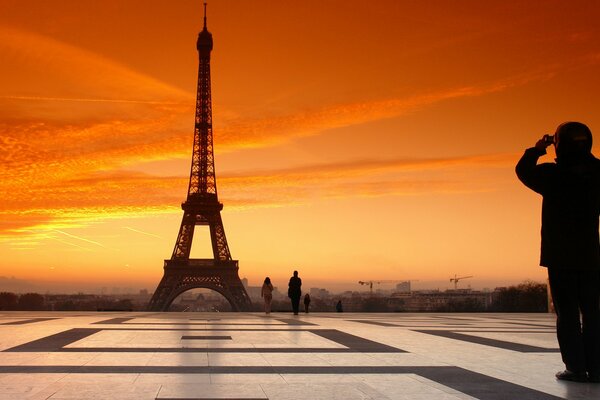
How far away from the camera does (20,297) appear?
11338cm

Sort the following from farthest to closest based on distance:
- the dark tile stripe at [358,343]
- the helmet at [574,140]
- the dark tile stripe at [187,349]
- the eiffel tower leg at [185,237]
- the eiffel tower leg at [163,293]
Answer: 1. the eiffel tower leg at [185,237]
2. the eiffel tower leg at [163,293]
3. the dark tile stripe at [358,343]
4. the dark tile stripe at [187,349]
5. the helmet at [574,140]

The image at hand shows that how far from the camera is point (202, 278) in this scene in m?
63.8

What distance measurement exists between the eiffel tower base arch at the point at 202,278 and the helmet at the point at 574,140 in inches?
2219

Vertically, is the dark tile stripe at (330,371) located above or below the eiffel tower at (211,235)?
below

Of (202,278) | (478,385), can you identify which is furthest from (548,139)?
(202,278)

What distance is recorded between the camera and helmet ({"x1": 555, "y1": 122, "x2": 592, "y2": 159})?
23.3 ft

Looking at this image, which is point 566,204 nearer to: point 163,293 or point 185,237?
point 163,293

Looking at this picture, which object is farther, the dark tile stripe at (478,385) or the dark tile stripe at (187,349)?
the dark tile stripe at (187,349)

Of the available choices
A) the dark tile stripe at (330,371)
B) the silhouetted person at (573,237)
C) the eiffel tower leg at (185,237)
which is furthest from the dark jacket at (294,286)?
the eiffel tower leg at (185,237)

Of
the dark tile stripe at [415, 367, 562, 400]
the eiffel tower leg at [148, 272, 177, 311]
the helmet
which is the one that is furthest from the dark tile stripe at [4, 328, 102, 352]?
the eiffel tower leg at [148, 272, 177, 311]

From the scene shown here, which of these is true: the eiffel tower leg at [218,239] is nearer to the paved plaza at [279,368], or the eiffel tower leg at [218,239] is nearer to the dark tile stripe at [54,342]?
the dark tile stripe at [54,342]

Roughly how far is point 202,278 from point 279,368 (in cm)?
5667

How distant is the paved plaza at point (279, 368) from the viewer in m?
6.35

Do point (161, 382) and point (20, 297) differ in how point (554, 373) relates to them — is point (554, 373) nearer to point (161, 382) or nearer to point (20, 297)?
point (161, 382)
